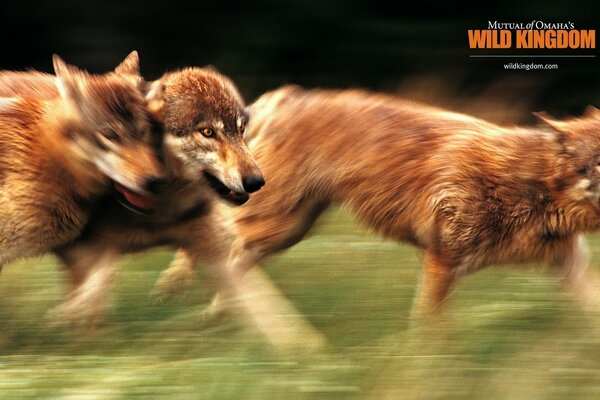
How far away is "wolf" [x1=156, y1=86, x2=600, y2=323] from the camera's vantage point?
229 inches

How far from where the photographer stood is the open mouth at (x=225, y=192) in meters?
5.31

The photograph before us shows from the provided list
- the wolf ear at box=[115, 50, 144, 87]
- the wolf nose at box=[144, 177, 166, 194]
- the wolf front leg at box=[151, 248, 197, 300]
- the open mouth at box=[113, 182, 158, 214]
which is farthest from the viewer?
the wolf front leg at box=[151, 248, 197, 300]

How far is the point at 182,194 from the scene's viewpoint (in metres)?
5.42

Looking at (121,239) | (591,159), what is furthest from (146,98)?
(591,159)

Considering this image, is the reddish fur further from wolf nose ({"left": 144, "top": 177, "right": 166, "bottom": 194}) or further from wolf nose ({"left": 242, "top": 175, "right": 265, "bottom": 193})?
wolf nose ({"left": 144, "top": 177, "right": 166, "bottom": 194})

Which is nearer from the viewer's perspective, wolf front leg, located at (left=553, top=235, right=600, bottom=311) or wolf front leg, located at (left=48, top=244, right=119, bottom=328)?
wolf front leg, located at (left=48, top=244, right=119, bottom=328)

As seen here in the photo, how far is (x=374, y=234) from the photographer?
646 centimetres

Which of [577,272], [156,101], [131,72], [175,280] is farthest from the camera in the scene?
[175,280]

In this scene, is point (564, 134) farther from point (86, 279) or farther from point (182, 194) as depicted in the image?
Answer: point (86, 279)

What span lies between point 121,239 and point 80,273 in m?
0.25

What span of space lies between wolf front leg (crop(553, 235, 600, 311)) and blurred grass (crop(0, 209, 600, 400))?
91 mm

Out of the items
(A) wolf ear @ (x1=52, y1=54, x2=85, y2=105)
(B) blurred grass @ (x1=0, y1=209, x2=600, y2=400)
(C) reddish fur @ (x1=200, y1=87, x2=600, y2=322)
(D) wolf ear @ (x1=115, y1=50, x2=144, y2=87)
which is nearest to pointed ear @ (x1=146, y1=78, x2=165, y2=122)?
(D) wolf ear @ (x1=115, y1=50, x2=144, y2=87)

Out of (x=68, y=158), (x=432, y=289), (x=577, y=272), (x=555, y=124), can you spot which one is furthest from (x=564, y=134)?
(x=68, y=158)

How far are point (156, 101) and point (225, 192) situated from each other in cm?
47
